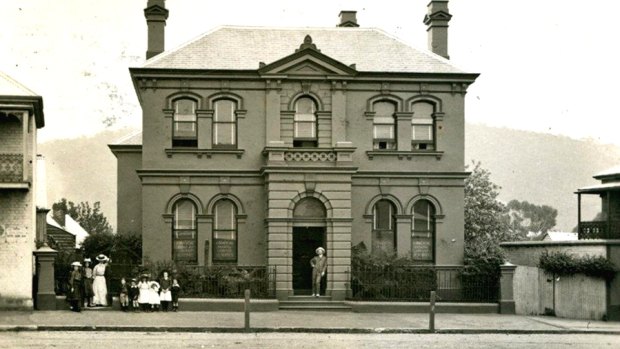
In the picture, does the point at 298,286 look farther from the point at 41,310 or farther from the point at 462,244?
the point at 41,310

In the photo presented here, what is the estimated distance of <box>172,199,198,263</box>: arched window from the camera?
3033cm

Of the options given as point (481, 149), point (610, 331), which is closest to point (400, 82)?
point (610, 331)

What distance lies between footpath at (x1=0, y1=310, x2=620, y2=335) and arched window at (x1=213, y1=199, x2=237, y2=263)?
5.26 meters

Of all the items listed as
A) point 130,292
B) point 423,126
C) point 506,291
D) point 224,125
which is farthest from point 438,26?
point 130,292

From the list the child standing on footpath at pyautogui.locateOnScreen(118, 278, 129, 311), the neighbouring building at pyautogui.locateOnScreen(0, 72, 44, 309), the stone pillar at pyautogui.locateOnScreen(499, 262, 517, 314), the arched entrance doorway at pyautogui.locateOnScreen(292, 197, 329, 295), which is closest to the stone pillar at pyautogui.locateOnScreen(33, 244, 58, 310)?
the neighbouring building at pyautogui.locateOnScreen(0, 72, 44, 309)

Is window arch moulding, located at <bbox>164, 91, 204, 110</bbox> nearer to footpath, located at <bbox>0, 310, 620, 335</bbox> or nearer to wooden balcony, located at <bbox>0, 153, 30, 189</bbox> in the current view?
wooden balcony, located at <bbox>0, 153, 30, 189</bbox>

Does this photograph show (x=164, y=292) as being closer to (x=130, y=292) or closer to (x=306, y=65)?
(x=130, y=292)

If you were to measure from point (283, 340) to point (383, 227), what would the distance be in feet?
44.3

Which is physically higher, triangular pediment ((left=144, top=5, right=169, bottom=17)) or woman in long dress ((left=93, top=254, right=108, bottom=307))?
triangular pediment ((left=144, top=5, right=169, bottom=17))

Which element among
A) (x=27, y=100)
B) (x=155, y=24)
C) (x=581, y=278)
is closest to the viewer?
(x=27, y=100)

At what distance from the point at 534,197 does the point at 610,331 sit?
93.7 metres

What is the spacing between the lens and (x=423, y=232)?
31.5 m

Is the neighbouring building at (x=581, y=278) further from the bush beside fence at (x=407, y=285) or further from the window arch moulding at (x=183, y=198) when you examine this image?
the window arch moulding at (x=183, y=198)

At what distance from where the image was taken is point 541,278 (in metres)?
27.6
